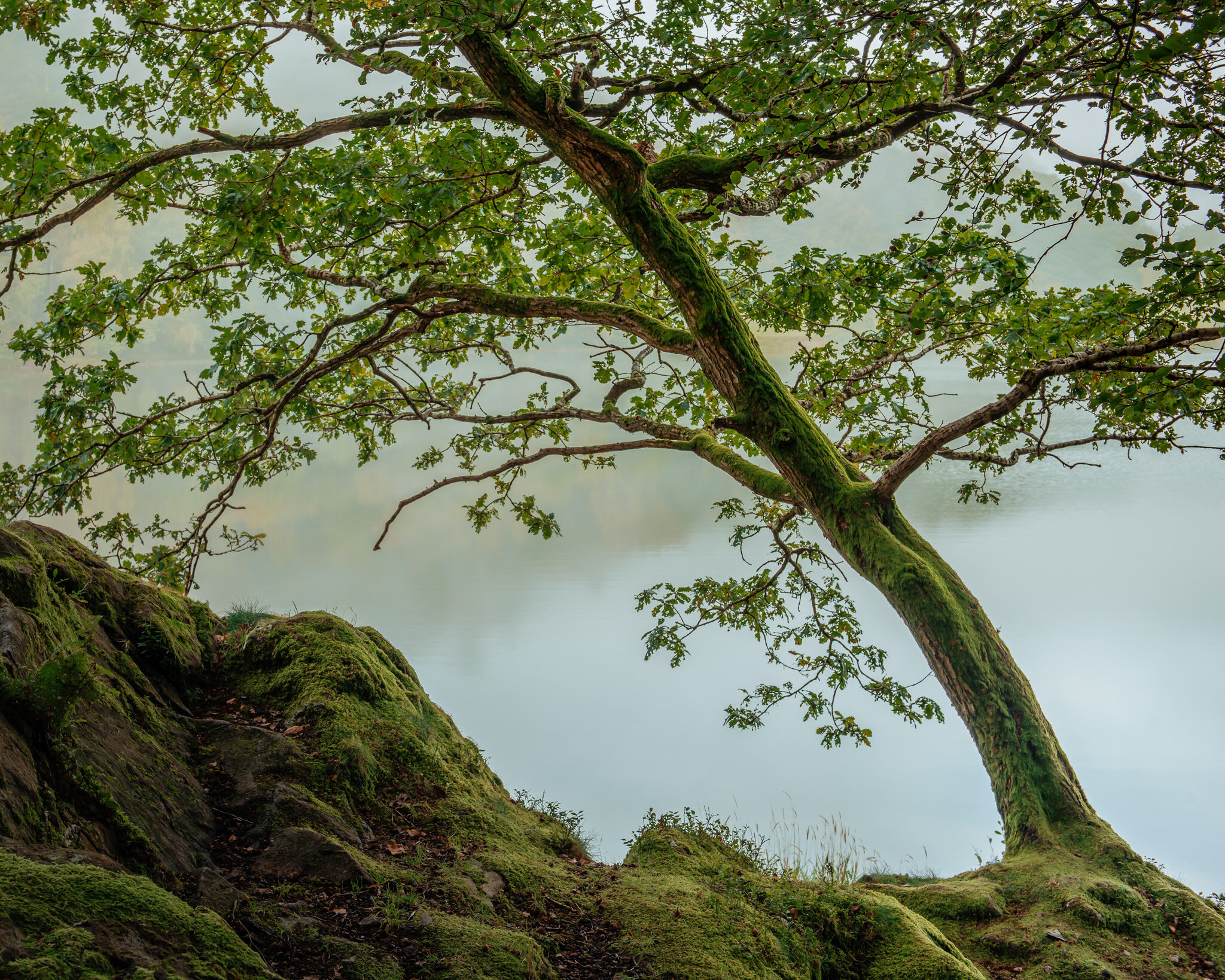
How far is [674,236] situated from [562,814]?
449 centimetres

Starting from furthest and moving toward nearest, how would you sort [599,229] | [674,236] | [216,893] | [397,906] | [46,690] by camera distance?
[599,229], [674,236], [397,906], [216,893], [46,690]

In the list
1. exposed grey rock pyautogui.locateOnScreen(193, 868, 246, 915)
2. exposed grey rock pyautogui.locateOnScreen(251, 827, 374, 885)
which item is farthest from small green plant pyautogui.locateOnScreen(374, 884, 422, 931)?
exposed grey rock pyautogui.locateOnScreen(193, 868, 246, 915)

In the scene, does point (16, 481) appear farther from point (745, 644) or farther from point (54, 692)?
point (745, 644)

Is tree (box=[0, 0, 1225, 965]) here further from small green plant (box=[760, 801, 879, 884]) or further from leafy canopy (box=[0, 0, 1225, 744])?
small green plant (box=[760, 801, 879, 884])

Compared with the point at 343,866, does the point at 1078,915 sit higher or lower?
higher

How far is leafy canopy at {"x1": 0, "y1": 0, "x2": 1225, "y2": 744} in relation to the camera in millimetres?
3529

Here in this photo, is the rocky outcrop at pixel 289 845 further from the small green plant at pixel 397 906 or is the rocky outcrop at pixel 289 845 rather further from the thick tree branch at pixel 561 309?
the thick tree branch at pixel 561 309

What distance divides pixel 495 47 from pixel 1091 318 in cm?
365

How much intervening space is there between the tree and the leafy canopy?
3 cm

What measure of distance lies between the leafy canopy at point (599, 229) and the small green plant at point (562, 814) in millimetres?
1494

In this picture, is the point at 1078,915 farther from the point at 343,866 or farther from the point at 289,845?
the point at 289,845

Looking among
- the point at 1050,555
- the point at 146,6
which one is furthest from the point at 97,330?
the point at 1050,555

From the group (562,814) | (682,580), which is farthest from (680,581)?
(562,814)

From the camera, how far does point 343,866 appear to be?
277cm
